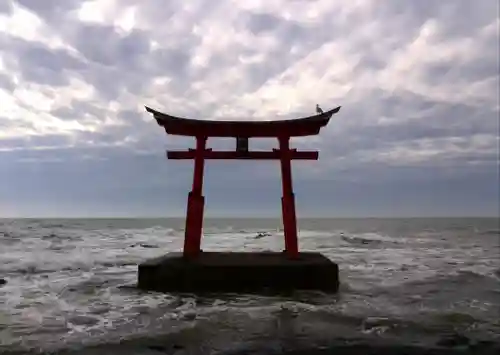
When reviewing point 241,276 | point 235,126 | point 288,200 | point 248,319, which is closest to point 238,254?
point 241,276

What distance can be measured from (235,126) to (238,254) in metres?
3.02

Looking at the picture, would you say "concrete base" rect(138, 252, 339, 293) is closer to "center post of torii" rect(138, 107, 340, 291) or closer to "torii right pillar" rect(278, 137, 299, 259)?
"center post of torii" rect(138, 107, 340, 291)

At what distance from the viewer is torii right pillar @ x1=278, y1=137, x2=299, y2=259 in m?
10.5

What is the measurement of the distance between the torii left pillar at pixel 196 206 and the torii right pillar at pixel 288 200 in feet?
5.94

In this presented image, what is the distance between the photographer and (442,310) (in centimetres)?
895

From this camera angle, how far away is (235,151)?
10.7m

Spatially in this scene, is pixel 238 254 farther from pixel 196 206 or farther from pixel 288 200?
pixel 288 200

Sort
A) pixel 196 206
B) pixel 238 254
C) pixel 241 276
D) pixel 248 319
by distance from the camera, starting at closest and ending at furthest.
A: pixel 248 319
pixel 241 276
pixel 196 206
pixel 238 254

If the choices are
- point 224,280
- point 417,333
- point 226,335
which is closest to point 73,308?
point 224,280

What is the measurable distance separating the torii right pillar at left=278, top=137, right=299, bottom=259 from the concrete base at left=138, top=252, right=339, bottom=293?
0.74 metres

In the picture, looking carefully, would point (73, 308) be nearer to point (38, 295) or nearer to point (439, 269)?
point (38, 295)

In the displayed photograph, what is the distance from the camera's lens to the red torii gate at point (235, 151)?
10453 millimetres

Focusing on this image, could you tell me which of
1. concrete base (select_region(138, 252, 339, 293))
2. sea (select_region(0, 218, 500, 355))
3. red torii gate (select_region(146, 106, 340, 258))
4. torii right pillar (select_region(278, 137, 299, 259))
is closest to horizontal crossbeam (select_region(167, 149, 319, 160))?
red torii gate (select_region(146, 106, 340, 258))

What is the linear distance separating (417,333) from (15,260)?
681 inches
